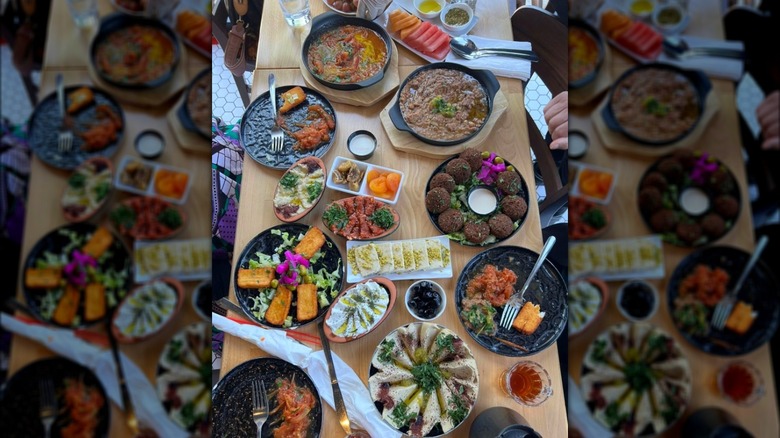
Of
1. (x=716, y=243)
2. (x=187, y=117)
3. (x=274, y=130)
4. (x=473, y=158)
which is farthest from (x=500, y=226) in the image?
(x=187, y=117)

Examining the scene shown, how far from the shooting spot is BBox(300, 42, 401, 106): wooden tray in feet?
7.44

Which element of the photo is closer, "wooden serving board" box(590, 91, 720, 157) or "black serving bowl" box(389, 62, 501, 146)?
"wooden serving board" box(590, 91, 720, 157)

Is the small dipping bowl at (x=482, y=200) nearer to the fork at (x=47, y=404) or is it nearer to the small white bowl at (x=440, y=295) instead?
the small white bowl at (x=440, y=295)

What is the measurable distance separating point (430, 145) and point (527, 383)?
1.03 metres

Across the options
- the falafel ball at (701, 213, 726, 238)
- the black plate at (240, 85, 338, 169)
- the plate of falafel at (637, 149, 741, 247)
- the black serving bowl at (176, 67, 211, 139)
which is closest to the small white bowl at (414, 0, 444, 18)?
the black plate at (240, 85, 338, 169)

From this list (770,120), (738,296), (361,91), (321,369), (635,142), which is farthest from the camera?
(361,91)

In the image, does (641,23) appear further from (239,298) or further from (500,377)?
(239,298)

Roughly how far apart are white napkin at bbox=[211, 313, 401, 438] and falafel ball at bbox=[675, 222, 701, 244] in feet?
4.02

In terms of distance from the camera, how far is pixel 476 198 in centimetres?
214

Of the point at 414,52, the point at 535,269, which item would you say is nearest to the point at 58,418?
the point at 535,269

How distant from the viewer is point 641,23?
188 cm

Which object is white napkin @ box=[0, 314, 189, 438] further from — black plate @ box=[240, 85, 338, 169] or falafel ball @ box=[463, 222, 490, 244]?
falafel ball @ box=[463, 222, 490, 244]

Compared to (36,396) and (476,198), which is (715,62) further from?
(36,396)

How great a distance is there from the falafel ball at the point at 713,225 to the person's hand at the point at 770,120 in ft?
0.98
